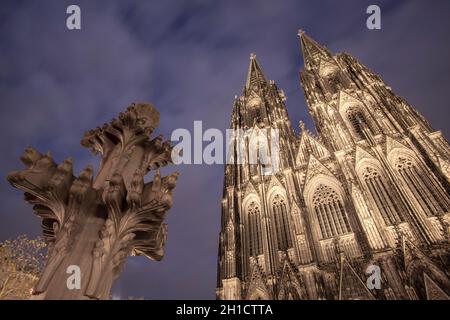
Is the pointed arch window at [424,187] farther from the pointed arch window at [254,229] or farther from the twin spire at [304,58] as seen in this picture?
the twin spire at [304,58]

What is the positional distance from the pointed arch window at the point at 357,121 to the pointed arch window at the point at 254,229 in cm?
902

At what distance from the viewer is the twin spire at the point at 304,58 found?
27.9m

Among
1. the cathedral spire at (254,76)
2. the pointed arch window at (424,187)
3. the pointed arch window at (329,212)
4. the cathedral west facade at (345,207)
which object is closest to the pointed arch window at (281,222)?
the cathedral west facade at (345,207)

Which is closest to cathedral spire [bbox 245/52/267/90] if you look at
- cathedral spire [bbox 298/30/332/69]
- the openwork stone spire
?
cathedral spire [bbox 298/30/332/69]

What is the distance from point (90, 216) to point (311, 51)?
103ft


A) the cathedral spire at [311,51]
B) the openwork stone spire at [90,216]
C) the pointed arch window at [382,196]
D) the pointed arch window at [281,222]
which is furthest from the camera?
the cathedral spire at [311,51]

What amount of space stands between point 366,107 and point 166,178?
2057 centimetres

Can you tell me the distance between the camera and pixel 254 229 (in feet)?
63.3

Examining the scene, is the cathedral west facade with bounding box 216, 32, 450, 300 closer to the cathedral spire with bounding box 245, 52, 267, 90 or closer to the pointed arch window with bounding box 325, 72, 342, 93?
the pointed arch window with bounding box 325, 72, 342, 93

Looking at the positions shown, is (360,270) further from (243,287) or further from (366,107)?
(366,107)

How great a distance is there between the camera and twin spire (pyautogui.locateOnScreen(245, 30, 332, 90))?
91.4 feet

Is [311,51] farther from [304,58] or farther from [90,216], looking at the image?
[90,216]

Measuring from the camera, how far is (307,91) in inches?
993

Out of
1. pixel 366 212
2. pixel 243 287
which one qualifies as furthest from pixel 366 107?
pixel 243 287
